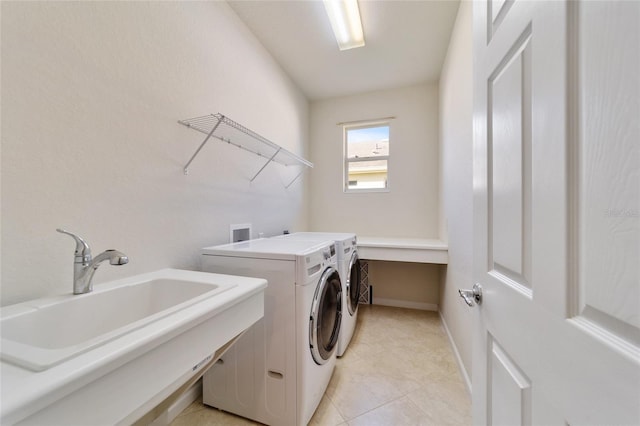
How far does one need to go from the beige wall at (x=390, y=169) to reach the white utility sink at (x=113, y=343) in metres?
2.40

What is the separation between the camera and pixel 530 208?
1.80ft

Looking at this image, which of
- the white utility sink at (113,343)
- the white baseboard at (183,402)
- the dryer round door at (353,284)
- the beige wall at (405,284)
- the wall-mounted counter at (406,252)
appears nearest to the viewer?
the white utility sink at (113,343)

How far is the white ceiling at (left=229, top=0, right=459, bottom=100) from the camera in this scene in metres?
1.88

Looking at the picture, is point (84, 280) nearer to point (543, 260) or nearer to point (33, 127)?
point (33, 127)

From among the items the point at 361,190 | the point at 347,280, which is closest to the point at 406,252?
the point at 347,280

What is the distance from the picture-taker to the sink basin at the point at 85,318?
1.64 feet

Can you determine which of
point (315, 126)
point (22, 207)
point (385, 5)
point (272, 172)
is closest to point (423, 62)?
point (385, 5)

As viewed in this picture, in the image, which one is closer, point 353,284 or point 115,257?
point 115,257

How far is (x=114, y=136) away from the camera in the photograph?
3.67 ft

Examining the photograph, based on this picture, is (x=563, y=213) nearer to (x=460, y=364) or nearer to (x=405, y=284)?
(x=460, y=364)

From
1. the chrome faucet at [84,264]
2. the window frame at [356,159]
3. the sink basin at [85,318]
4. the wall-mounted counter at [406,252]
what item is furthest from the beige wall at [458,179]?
the chrome faucet at [84,264]

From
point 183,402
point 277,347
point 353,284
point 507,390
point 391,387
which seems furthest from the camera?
point 353,284

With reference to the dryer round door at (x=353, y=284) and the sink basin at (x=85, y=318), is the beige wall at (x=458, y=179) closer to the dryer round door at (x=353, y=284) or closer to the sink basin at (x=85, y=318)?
the dryer round door at (x=353, y=284)

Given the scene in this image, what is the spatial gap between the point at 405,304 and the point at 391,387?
155cm
